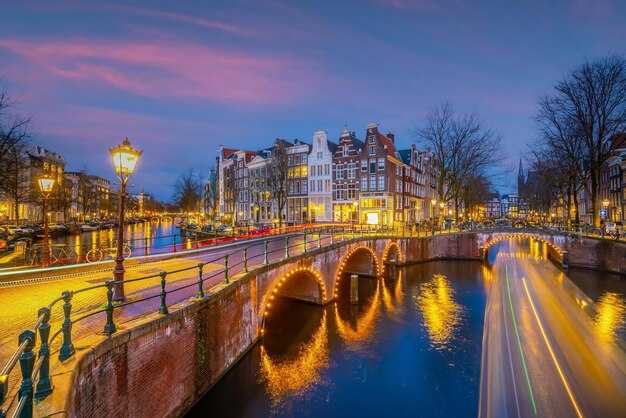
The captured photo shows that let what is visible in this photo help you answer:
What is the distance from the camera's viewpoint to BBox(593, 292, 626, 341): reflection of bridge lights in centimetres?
1639

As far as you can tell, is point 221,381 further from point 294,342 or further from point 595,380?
point 595,380

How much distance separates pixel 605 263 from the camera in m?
30.1

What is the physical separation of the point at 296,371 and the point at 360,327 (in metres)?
5.76

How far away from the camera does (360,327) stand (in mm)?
17703

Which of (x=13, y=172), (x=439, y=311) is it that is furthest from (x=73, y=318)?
(x=13, y=172)

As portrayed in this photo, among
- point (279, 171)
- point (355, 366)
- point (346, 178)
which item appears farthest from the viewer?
point (346, 178)

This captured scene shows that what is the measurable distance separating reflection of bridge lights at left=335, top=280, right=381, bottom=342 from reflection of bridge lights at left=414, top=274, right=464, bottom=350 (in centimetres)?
299

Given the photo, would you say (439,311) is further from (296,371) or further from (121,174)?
(121,174)

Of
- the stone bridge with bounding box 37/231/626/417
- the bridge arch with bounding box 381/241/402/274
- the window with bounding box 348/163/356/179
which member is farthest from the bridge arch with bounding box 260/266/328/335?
the window with bounding box 348/163/356/179

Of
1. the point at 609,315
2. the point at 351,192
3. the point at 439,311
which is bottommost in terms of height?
the point at 439,311

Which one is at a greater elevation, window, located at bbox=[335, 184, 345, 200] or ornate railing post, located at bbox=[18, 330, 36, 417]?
window, located at bbox=[335, 184, 345, 200]

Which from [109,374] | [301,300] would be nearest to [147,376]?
[109,374]

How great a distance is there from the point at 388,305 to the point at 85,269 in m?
17.1

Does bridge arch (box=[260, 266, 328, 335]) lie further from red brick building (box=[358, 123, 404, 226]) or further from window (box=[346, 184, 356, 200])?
window (box=[346, 184, 356, 200])
